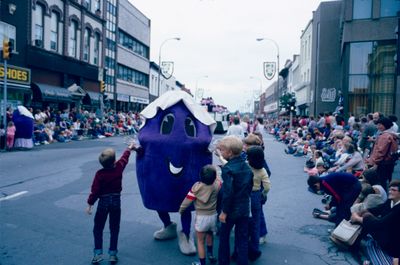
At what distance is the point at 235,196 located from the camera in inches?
171

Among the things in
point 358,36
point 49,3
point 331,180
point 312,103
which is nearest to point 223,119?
point 312,103

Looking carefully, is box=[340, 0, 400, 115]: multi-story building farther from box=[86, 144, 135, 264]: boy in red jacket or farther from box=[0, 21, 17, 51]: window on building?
box=[86, 144, 135, 264]: boy in red jacket

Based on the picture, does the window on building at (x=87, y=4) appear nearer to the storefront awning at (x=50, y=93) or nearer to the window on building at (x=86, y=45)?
the window on building at (x=86, y=45)

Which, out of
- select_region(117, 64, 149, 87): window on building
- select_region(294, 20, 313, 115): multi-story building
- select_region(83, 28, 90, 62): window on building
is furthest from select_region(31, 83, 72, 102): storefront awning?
select_region(294, 20, 313, 115): multi-story building

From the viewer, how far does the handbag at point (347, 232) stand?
534 cm

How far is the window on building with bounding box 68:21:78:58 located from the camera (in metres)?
31.7

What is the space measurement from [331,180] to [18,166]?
31.3ft

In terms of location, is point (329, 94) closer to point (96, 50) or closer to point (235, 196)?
point (96, 50)

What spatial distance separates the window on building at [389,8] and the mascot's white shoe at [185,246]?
25408mm

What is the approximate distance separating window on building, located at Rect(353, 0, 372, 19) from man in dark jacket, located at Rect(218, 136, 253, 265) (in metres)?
25.3

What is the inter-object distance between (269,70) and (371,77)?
7152 mm

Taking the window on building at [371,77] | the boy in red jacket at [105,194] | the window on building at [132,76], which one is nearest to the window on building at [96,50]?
the window on building at [132,76]

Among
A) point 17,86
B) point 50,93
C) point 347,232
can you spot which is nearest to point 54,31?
point 50,93

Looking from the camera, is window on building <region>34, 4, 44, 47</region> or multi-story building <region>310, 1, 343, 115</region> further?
multi-story building <region>310, 1, 343, 115</region>
